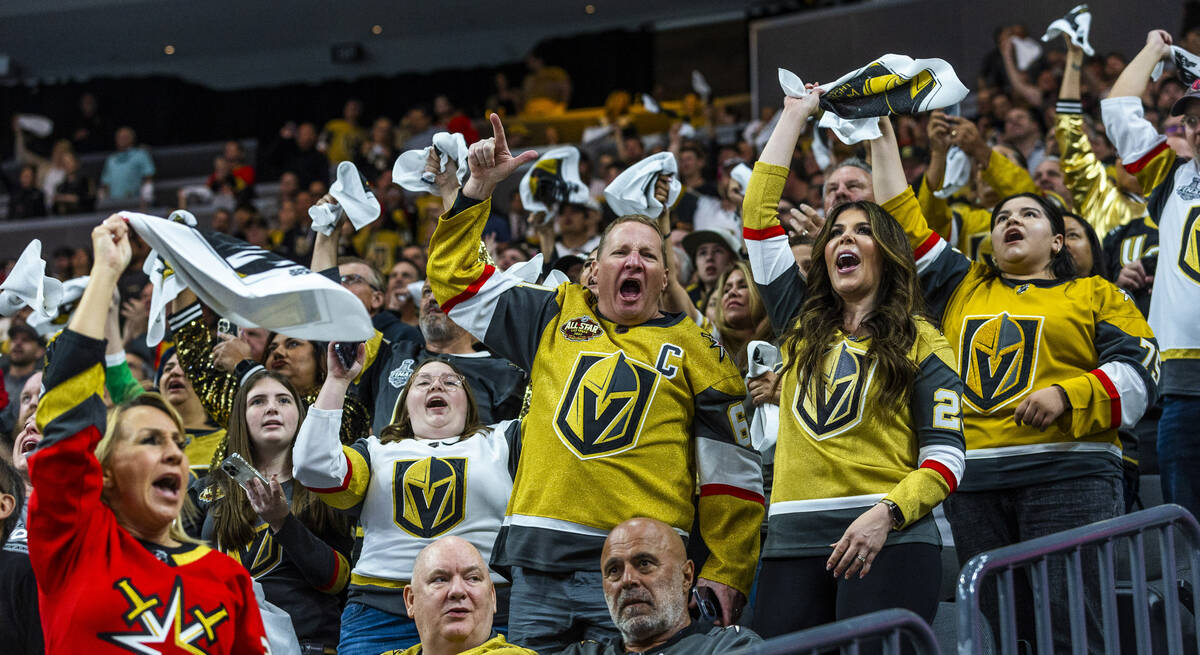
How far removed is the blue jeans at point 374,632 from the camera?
348 cm

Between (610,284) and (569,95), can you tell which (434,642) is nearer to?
(610,284)

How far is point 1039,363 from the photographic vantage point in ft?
11.2

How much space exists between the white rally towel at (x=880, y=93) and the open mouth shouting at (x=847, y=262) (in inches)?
20.2


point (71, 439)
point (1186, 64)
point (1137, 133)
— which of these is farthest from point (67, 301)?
point (1186, 64)

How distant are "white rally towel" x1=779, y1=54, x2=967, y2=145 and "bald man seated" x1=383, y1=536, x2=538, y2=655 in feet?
4.91

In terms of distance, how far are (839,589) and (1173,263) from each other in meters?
1.74

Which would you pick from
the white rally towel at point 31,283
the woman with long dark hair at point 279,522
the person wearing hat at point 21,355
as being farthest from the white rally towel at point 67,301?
the person wearing hat at point 21,355

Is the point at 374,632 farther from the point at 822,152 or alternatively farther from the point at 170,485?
the point at 822,152

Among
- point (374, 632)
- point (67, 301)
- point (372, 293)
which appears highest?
point (372, 293)

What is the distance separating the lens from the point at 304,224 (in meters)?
8.96

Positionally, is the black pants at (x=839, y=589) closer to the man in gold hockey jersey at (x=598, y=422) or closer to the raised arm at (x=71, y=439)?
the man in gold hockey jersey at (x=598, y=422)

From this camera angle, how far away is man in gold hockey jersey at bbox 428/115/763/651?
3037mm

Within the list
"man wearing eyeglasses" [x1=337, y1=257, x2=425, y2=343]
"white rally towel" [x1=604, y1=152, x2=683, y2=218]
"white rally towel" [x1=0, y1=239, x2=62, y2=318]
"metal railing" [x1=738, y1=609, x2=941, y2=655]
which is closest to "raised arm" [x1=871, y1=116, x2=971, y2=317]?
"white rally towel" [x1=604, y1=152, x2=683, y2=218]

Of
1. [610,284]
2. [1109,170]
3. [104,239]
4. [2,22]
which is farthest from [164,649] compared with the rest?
[2,22]
